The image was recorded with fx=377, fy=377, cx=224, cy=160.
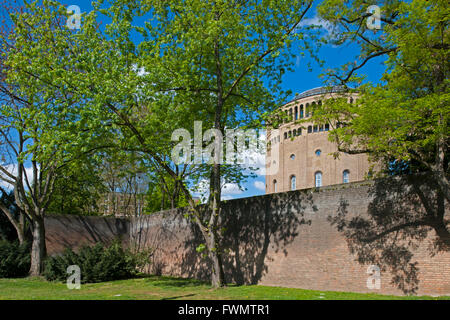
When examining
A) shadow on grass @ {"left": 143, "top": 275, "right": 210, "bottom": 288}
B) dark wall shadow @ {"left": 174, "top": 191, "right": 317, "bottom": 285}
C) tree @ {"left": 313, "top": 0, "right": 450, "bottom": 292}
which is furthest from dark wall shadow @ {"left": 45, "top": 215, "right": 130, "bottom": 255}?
tree @ {"left": 313, "top": 0, "right": 450, "bottom": 292}

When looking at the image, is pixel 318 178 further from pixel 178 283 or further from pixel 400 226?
pixel 400 226

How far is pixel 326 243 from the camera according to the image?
44.8 ft

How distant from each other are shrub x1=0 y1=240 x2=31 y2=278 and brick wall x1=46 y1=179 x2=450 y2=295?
28.7 ft

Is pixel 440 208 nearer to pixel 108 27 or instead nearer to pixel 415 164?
pixel 415 164

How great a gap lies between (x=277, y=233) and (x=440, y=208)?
644 centimetres

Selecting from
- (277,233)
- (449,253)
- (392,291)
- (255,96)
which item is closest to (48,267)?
(277,233)

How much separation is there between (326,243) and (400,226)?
2.80 metres

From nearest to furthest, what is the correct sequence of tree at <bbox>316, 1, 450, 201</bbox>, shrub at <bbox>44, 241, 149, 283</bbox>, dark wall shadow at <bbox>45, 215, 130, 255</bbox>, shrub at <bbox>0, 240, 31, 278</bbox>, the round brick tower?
tree at <bbox>316, 1, 450, 201</bbox>, shrub at <bbox>44, 241, 149, 283</bbox>, shrub at <bbox>0, 240, 31, 278</bbox>, dark wall shadow at <bbox>45, 215, 130, 255</bbox>, the round brick tower

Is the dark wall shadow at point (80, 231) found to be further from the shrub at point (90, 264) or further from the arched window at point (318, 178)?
the arched window at point (318, 178)

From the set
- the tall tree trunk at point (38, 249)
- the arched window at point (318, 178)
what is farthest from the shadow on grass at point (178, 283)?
the arched window at point (318, 178)

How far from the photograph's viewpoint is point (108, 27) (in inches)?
526

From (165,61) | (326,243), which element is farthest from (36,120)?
(326,243)

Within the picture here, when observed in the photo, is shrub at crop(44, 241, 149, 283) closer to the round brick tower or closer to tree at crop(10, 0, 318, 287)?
tree at crop(10, 0, 318, 287)

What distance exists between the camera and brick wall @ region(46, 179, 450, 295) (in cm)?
1125
